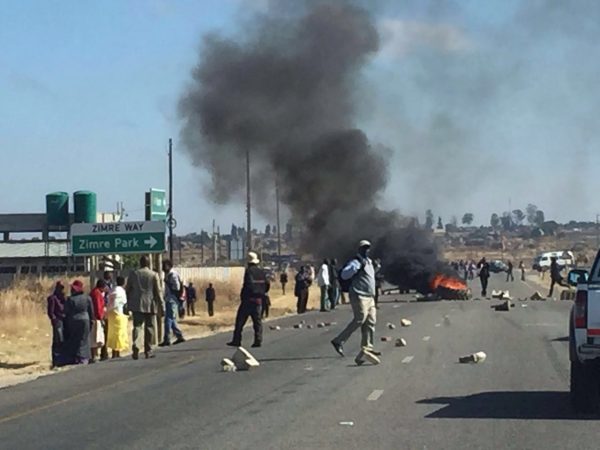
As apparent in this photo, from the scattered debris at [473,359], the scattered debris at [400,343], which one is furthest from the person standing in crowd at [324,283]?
the scattered debris at [473,359]

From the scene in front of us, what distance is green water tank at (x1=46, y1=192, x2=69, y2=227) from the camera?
7469cm

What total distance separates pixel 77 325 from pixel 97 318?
0.81 m

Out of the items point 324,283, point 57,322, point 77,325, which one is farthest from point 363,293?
point 324,283

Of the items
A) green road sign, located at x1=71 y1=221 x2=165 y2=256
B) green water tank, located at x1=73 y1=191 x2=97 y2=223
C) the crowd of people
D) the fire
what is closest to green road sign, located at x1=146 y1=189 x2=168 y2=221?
green road sign, located at x1=71 y1=221 x2=165 y2=256

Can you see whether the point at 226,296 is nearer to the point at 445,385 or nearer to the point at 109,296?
the point at 109,296

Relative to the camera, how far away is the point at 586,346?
426 inches

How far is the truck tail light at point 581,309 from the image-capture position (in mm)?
10883

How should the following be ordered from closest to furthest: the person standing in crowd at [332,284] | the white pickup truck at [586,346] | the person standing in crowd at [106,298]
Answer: the white pickup truck at [586,346]
the person standing in crowd at [106,298]
the person standing in crowd at [332,284]

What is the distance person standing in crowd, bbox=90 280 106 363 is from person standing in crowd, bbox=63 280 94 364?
1.71 ft

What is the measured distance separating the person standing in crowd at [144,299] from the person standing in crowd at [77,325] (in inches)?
30.7

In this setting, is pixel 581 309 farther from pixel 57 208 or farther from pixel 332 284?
pixel 57 208

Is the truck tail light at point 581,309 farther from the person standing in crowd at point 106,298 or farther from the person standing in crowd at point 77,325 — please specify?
the person standing in crowd at point 106,298

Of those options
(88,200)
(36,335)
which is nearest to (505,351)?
(36,335)

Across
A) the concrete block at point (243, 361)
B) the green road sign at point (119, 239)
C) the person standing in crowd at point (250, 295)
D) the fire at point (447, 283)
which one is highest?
the green road sign at point (119, 239)
